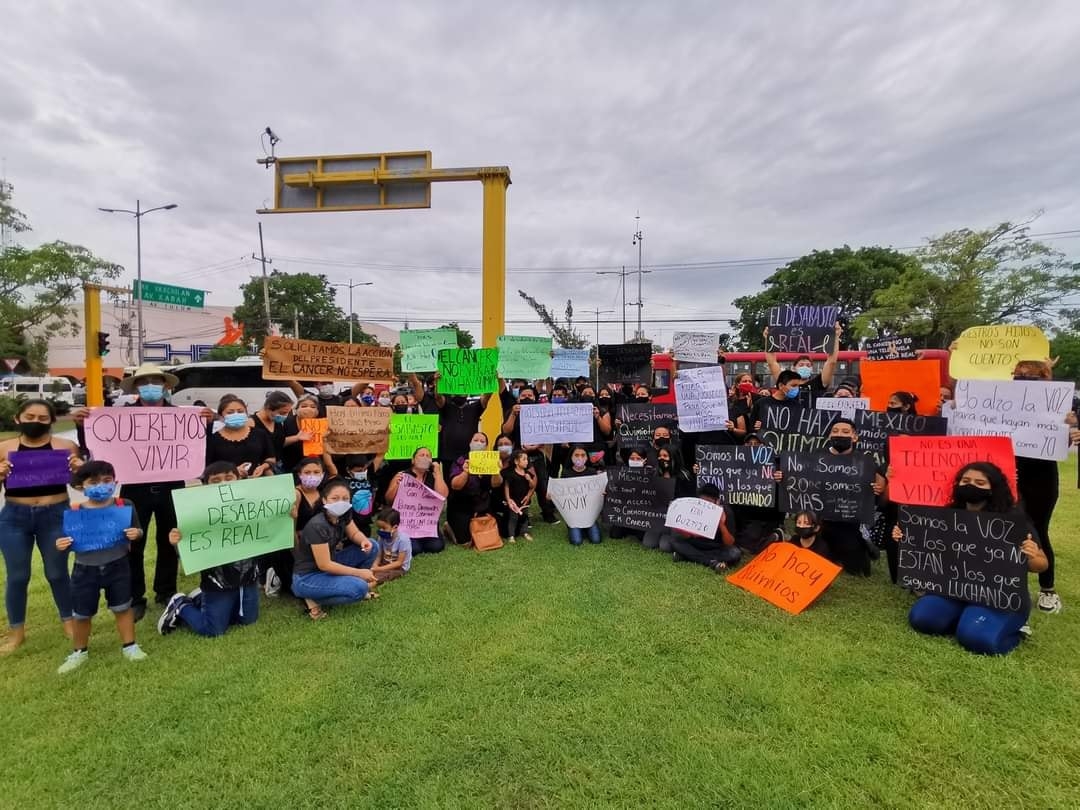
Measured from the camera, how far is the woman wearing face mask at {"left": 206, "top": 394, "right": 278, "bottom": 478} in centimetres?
506

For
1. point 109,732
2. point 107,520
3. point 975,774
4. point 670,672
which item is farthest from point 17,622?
point 975,774

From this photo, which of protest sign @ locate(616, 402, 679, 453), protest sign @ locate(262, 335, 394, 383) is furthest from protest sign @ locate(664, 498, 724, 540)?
protest sign @ locate(262, 335, 394, 383)

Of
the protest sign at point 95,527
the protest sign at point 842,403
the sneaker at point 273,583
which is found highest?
the protest sign at point 842,403

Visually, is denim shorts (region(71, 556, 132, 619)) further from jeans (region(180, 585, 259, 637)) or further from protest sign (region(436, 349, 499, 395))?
protest sign (region(436, 349, 499, 395))

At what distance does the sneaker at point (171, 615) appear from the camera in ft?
14.7

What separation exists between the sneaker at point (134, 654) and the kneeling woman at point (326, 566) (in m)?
1.11

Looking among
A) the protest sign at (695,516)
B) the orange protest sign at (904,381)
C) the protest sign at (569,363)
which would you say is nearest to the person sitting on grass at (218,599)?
the protest sign at (695,516)

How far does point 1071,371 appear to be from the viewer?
34.8 metres

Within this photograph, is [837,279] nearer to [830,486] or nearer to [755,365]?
[755,365]

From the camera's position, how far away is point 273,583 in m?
5.45

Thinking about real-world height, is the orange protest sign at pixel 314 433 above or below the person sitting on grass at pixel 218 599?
above

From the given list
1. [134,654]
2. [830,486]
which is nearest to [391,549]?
[134,654]

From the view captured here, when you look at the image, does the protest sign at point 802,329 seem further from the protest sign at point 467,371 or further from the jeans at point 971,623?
the jeans at point 971,623

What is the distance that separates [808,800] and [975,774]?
3.08 feet
